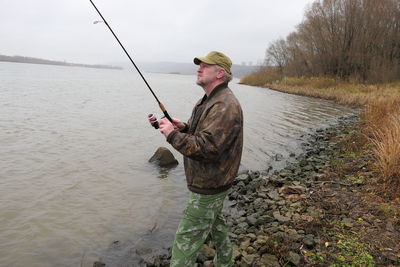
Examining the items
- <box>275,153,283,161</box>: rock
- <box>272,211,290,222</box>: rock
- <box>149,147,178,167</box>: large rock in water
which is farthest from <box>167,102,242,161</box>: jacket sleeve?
<box>275,153,283,161</box>: rock

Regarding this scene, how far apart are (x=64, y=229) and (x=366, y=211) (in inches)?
213

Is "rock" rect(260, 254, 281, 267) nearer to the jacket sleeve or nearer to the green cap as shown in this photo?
the jacket sleeve

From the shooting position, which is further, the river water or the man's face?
the river water

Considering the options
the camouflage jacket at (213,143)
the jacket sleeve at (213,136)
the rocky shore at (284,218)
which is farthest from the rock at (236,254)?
the jacket sleeve at (213,136)

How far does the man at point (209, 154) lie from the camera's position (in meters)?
2.91

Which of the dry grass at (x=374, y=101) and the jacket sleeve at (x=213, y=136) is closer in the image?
the jacket sleeve at (x=213, y=136)

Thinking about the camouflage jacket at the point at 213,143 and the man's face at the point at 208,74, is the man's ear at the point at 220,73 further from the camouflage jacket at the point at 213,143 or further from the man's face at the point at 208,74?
the camouflage jacket at the point at 213,143

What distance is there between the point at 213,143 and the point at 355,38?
43309 mm

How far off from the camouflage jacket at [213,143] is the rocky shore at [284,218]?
1.76 metres

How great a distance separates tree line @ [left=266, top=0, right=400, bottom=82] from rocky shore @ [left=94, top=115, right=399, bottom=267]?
113 ft

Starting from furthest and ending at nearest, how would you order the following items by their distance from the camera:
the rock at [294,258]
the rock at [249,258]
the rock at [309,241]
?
the rock at [309,241], the rock at [249,258], the rock at [294,258]

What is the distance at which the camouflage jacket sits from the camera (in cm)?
284

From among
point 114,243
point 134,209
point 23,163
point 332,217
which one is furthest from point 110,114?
point 332,217

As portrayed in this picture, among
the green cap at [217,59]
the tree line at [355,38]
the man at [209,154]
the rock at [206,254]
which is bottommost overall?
the rock at [206,254]
